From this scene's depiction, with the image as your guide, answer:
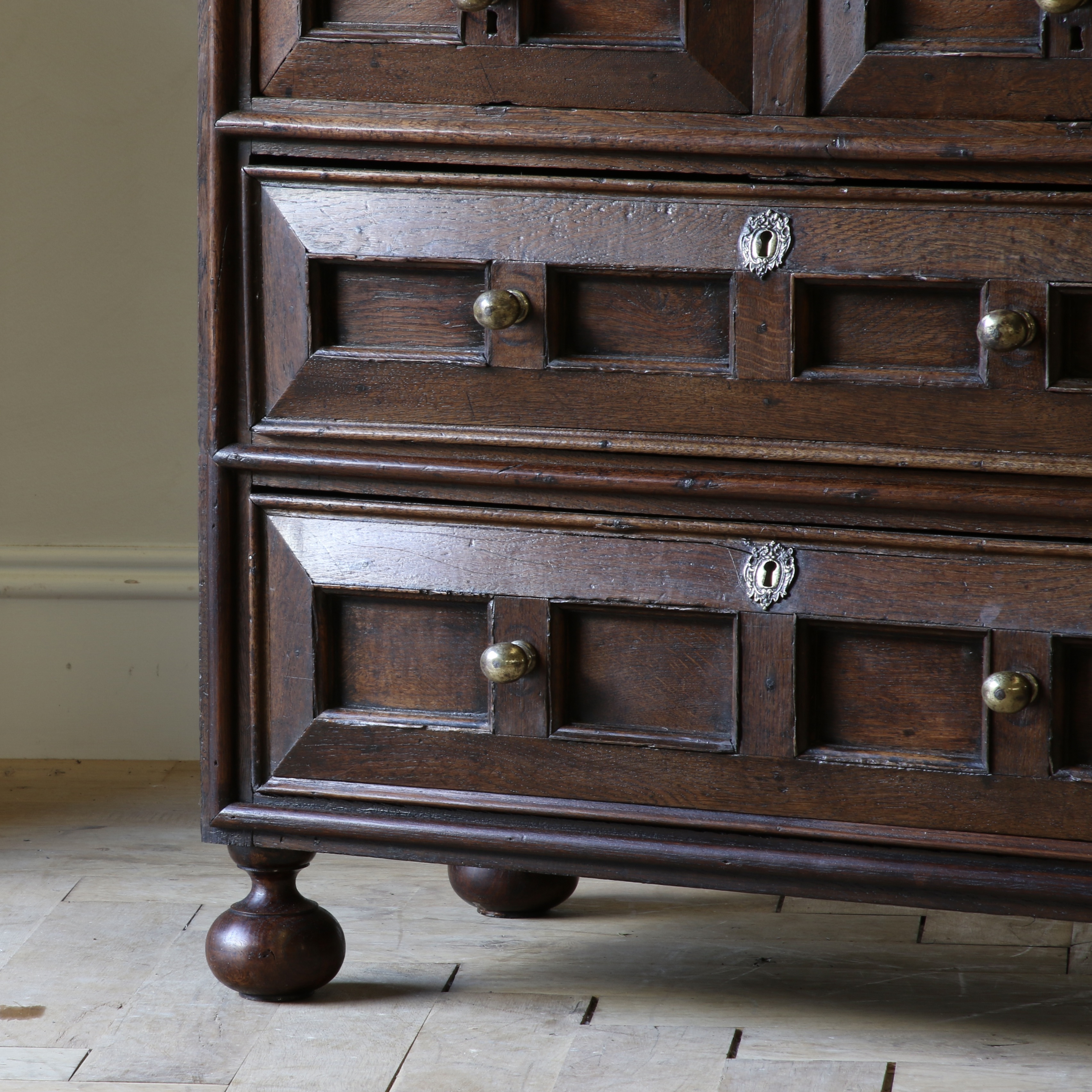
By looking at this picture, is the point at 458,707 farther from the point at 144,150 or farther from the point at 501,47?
the point at 144,150

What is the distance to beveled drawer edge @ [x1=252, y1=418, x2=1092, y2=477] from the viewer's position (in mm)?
1058

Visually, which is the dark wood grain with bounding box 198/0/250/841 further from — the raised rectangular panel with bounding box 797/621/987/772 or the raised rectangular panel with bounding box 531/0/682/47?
the raised rectangular panel with bounding box 797/621/987/772

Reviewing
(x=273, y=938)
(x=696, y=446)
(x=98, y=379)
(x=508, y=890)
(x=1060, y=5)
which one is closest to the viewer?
(x=1060, y=5)

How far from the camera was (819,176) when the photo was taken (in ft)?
3.53

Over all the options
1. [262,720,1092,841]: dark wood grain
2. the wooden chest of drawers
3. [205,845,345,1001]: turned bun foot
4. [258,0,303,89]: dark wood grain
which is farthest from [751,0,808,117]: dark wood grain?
[205,845,345,1001]: turned bun foot

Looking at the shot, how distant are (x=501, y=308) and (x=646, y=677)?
28cm

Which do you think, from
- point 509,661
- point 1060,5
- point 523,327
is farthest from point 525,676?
point 1060,5

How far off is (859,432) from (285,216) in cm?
44

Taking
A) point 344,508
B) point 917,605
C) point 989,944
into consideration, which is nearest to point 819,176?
point 917,605

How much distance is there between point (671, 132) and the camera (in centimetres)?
108

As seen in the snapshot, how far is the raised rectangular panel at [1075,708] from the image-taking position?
1.07 meters

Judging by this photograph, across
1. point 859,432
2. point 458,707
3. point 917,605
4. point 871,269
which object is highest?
point 871,269

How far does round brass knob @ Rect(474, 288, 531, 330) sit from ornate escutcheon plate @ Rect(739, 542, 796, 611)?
23 centimetres

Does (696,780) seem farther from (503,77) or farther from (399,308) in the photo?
(503,77)
